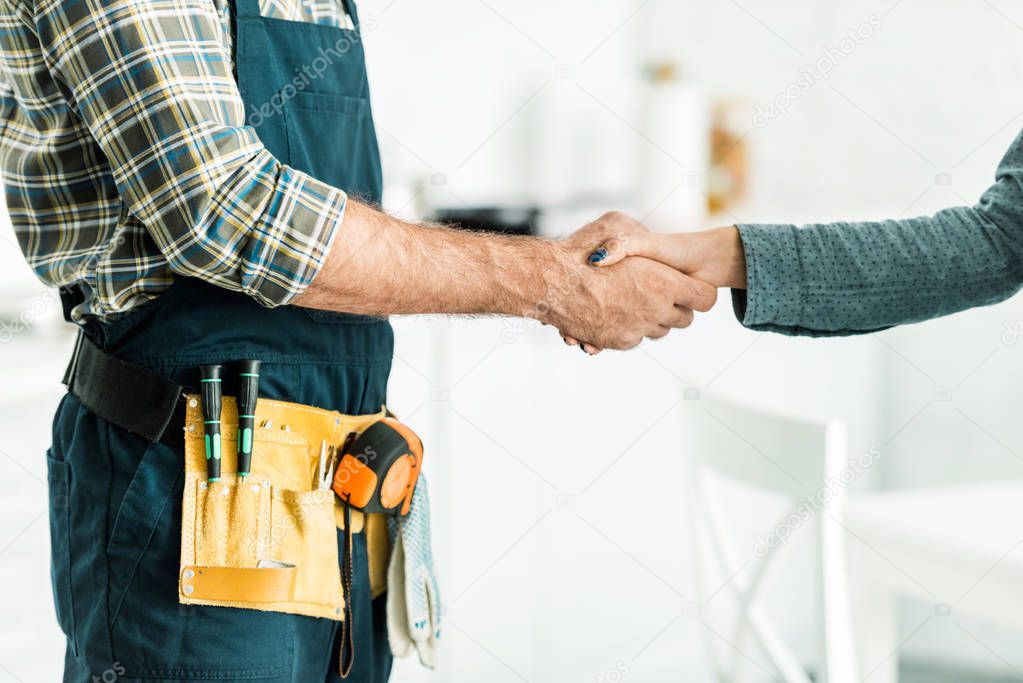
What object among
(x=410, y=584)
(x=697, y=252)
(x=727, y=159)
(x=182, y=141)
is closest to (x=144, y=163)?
(x=182, y=141)

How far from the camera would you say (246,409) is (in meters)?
0.79

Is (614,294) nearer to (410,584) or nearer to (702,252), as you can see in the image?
(702,252)

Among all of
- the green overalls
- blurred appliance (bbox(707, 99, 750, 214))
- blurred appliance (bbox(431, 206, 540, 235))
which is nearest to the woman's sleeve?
the green overalls

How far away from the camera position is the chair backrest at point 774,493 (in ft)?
3.48

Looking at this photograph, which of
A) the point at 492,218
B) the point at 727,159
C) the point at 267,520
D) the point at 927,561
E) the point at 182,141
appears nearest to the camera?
the point at 182,141

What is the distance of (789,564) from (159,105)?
1.96 metres

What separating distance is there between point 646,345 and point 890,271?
959mm

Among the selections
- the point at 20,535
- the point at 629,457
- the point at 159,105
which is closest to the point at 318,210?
the point at 159,105

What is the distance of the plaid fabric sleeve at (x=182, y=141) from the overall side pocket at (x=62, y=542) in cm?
24

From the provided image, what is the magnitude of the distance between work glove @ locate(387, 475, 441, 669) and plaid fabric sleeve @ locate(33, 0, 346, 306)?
31cm

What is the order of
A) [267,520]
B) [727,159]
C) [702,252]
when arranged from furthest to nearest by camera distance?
[727,159], [702,252], [267,520]

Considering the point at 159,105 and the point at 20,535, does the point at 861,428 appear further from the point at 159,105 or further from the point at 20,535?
the point at 159,105

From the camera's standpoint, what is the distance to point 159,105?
0.70 m

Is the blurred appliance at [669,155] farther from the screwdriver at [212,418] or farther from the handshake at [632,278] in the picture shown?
the screwdriver at [212,418]
